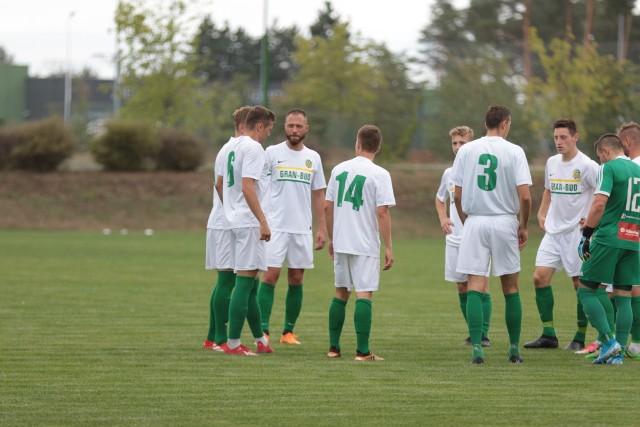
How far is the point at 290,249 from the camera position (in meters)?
11.4

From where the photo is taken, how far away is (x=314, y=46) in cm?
5994

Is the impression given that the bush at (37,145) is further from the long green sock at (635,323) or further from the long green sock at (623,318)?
the long green sock at (623,318)

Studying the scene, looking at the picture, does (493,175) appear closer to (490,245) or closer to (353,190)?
(490,245)

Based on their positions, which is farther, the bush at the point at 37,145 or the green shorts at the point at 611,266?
the bush at the point at 37,145

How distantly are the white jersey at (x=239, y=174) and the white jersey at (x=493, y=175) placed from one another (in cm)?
186

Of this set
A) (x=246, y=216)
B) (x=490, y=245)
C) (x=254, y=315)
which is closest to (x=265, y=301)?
(x=254, y=315)

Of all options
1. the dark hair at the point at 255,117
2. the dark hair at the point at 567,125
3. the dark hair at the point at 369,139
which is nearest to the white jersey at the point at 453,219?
the dark hair at the point at 567,125

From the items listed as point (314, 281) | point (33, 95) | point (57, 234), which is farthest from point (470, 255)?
point (33, 95)

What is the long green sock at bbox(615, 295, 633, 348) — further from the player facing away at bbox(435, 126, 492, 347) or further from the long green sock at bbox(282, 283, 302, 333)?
the long green sock at bbox(282, 283, 302, 333)

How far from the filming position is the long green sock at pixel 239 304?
1006cm

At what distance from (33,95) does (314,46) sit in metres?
30.5

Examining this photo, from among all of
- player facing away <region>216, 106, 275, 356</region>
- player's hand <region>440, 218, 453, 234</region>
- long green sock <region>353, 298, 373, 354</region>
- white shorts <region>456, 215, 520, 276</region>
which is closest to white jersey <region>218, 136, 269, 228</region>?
player facing away <region>216, 106, 275, 356</region>

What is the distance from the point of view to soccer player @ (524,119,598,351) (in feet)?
35.8

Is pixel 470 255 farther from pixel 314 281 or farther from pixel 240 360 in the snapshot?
pixel 314 281
